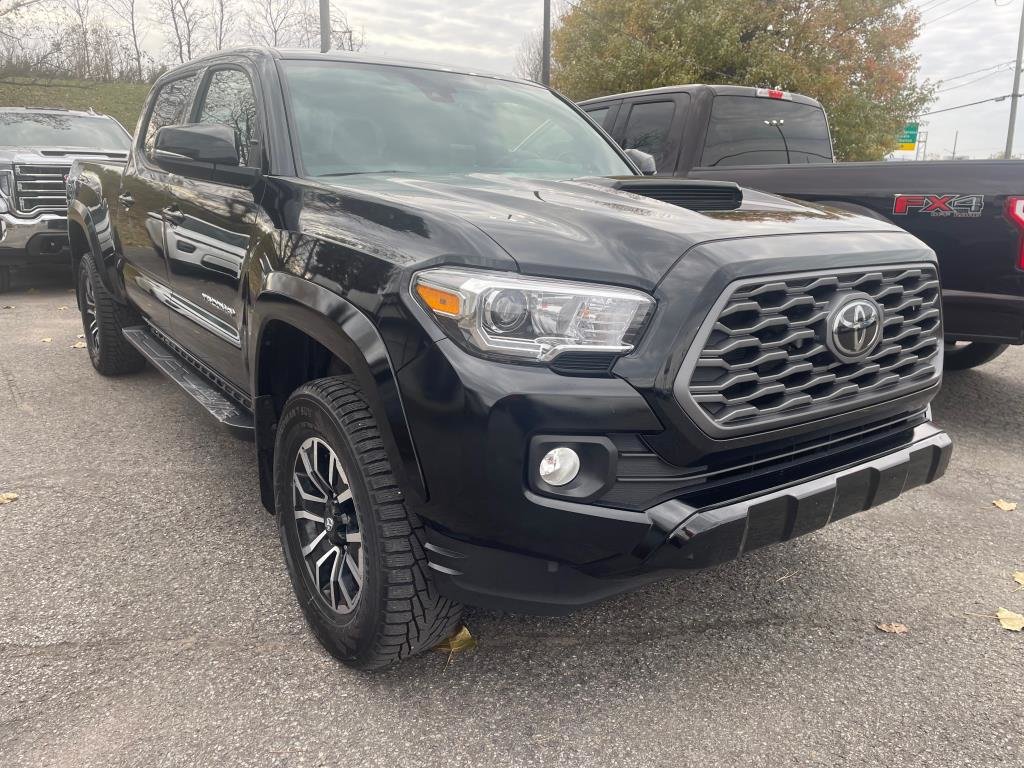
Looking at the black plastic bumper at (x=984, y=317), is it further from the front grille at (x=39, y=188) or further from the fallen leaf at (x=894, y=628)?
the front grille at (x=39, y=188)

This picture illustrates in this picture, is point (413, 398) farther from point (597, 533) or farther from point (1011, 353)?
point (1011, 353)

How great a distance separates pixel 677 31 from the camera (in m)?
17.3

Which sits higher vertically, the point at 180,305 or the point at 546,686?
the point at 180,305

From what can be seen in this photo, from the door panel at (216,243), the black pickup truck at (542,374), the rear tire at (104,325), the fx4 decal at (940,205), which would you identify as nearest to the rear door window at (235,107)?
the door panel at (216,243)

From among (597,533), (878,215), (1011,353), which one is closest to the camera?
(597,533)

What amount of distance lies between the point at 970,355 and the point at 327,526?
16.4 ft

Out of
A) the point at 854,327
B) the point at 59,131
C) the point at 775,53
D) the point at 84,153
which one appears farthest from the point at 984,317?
the point at 775,53

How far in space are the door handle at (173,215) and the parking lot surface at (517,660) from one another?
120 cm

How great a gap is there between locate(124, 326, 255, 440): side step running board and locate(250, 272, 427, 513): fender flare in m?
0.52

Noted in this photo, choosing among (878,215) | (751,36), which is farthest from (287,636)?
(751,36)

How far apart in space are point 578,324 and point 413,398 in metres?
0.43

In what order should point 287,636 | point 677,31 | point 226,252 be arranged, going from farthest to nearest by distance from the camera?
point 677,31 < point 226,252 < point 287,636

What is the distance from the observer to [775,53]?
668 inches

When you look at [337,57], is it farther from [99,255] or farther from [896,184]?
[896,184]
